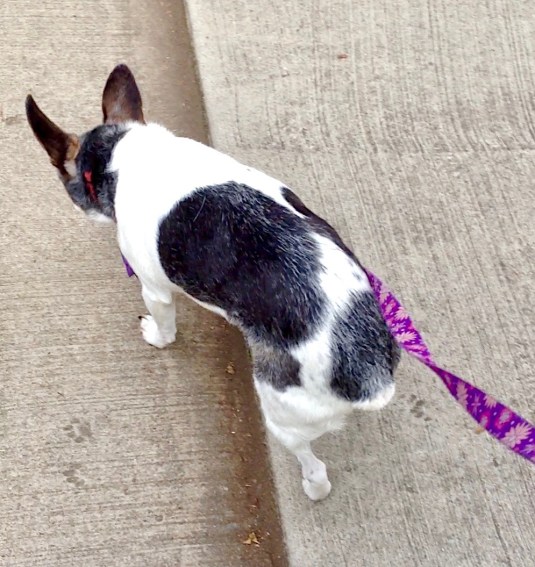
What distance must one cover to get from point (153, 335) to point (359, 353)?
1464mm

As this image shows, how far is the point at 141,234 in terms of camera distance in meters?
3.04

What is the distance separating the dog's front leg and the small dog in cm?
3

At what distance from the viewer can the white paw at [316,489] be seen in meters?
3.21

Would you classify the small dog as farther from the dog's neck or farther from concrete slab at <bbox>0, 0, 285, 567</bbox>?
concrete slab at <bbox>0, 0, 285, 567</bbox>

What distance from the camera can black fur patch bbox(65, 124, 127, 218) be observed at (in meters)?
3.25

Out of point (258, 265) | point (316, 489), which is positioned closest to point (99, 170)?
point (258, 265)

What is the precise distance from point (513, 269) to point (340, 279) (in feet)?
5.43

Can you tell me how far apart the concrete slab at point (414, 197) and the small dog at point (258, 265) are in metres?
0.38

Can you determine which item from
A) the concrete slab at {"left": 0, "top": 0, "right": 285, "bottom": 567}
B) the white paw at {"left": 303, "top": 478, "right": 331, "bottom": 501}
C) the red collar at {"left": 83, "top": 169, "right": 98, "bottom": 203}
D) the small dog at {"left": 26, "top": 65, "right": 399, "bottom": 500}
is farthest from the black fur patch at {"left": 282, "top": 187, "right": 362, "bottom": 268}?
the concrete slab at {"left": 0, "top": 0, "right": 285, "bottom": 567}

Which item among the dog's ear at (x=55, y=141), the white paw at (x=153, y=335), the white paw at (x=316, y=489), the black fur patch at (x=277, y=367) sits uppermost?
the dog's ear at (x=55, y=141)

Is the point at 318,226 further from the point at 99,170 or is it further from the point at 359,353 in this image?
the point at 99,170

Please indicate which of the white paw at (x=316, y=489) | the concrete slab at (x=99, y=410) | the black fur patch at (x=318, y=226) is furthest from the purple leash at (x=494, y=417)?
the concrete slab at (x=99, y=410)

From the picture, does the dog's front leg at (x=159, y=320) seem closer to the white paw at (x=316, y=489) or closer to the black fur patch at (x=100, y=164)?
the black fur patch at (x=100, y=164)

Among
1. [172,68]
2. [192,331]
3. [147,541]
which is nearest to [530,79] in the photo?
[172,68]
